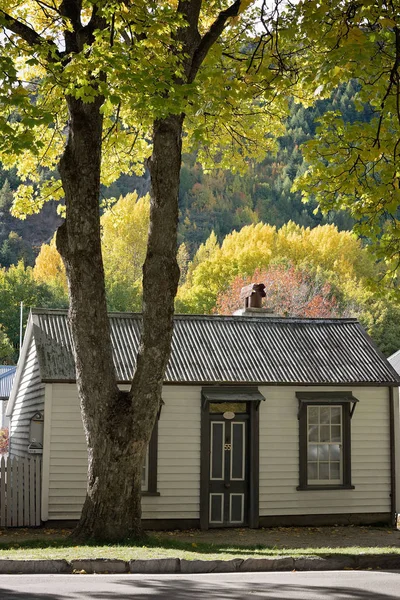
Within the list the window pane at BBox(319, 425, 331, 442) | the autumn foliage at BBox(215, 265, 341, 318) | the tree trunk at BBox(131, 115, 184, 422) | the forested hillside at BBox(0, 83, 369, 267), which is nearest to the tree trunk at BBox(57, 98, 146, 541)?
the tree trunk at BBox(131, 115, 184, 422)

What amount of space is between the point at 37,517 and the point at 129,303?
61052 millimetres

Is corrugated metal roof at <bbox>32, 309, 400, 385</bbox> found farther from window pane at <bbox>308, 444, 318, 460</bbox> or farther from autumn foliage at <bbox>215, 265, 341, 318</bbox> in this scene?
autumn foliage at <bbox>215, 265, 341, 318</bbox>

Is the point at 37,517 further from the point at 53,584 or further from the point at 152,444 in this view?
the point at 53,584

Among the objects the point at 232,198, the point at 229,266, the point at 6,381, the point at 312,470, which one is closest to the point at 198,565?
the point at 312,470

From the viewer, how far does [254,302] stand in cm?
2322

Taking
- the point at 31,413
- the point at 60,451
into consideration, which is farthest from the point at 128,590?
the point at 31,413

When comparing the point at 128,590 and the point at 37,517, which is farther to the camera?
the point at 37,517

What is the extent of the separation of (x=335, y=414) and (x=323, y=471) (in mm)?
1313

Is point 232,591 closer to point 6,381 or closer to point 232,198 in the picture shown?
point 6,381

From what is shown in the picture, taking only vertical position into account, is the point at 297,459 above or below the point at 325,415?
below

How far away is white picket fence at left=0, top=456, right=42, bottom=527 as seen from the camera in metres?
17.4

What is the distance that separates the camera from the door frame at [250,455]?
18828mm

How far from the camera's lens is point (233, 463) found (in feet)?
63.3

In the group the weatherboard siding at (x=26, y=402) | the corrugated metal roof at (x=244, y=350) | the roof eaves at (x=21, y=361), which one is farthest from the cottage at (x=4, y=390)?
the corrugated metal roof at (x=244, y=350)
